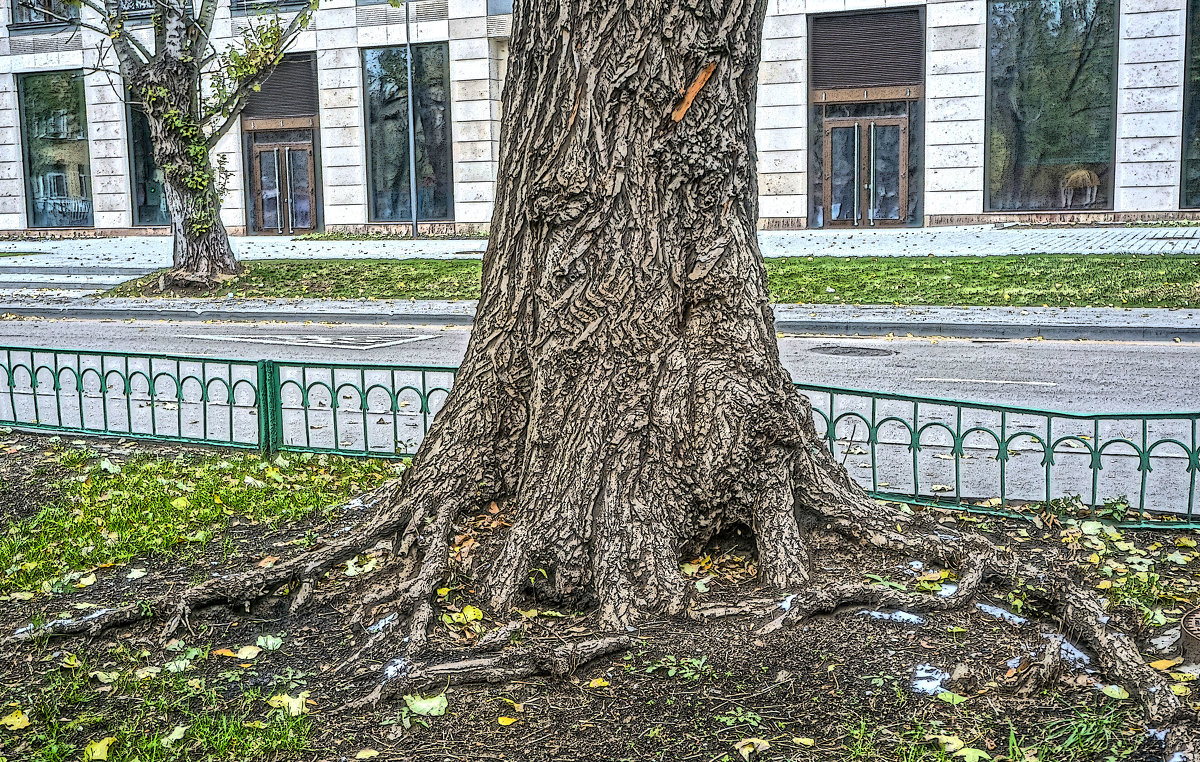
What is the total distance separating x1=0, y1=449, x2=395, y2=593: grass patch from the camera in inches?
219

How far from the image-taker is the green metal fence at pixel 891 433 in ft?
19.7

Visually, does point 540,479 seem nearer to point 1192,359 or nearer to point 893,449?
point 893,449

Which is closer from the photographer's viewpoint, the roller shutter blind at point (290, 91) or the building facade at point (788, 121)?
the building facade at point (788, 121)

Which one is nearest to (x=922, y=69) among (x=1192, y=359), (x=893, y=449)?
(x=1192, y=359)

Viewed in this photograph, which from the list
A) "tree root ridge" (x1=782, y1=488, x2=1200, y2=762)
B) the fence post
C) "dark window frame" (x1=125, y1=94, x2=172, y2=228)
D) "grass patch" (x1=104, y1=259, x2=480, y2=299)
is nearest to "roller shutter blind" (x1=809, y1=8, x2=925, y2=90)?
"grass patch" (x1=104, y1=259, x2=480, y2=299)

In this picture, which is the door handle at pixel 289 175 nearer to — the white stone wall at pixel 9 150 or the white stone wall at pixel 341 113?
the white stone wall at pixel 341 113

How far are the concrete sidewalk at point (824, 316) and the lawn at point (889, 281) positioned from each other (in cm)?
67

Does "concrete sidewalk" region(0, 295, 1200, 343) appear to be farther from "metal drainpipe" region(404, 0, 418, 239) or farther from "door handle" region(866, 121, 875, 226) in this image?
"door handle" region(866, 121, 875, 226)

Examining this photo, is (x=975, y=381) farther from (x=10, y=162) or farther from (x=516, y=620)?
(x=10, y=162)

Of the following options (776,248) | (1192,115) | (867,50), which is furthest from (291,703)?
(1192,115)

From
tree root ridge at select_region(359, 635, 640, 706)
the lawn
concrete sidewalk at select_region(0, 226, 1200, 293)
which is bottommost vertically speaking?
tree root ridge at select_region(359, 635, 640, 706)

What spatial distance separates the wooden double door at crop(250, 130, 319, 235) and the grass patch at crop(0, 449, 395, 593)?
82.1ft

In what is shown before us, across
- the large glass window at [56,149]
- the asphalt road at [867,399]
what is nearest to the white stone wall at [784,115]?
the asphalt road at [867,399]

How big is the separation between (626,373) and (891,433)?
4.52m
